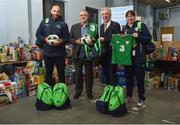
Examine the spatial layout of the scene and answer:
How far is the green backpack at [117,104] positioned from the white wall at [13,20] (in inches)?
105

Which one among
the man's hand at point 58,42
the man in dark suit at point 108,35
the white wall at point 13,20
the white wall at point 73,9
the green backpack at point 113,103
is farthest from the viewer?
the white wall at point 73,9

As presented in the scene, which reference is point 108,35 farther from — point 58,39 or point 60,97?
point 60,97

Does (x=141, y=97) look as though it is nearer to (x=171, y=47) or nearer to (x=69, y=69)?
(x=171, y=47)

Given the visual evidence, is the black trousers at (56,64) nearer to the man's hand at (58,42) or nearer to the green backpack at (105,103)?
the man's hand at (58,42)

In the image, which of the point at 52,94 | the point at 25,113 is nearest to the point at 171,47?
the point at 52,94

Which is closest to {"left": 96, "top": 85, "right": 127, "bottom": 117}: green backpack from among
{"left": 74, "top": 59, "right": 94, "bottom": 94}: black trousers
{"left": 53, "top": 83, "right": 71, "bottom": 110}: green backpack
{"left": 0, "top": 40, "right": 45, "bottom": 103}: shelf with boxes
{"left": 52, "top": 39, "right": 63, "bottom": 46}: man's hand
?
{"left": 53, "top": 83, "right": 71, "bottom": 110}: green backpack

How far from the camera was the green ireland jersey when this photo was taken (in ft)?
10.6

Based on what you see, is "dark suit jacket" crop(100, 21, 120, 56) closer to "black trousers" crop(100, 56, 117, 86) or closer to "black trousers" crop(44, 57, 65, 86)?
"black trousers" crop(100, 56, 117, 86)

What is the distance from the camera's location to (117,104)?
119 inches

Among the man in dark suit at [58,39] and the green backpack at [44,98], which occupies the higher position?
the man in dark suit at [58,39]

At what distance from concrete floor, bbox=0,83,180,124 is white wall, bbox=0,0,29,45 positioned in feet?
4.90

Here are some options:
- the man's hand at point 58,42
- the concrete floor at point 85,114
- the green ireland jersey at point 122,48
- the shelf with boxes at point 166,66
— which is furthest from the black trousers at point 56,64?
the shelf with boxes at point 166,66

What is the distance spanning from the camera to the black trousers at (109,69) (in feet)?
11.6

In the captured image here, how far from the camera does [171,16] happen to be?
1050 centimetres
